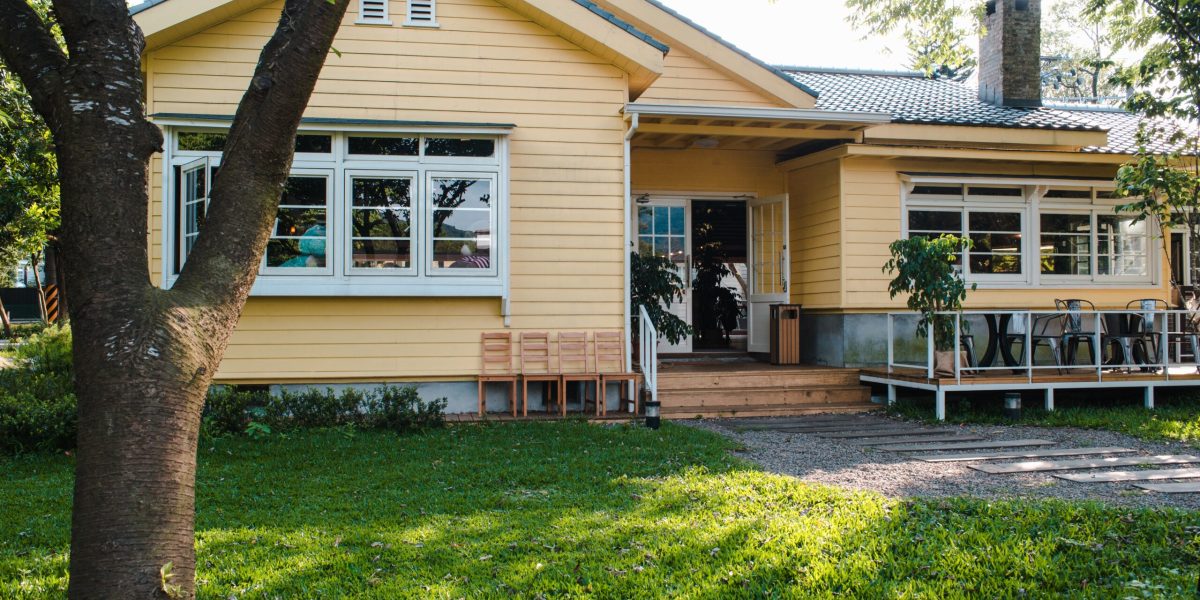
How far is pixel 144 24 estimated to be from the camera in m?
9.27

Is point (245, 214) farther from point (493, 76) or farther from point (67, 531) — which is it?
point (493, 76)

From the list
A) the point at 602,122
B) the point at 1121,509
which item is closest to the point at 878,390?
the point at 602,122

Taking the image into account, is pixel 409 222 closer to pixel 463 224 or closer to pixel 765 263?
pixel 463 224

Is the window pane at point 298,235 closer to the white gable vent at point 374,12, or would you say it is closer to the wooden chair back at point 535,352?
the white gable vent at point 374,12

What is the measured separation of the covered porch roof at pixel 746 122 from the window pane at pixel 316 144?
3.29m

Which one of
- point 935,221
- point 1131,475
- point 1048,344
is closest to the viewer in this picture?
point 1131,475

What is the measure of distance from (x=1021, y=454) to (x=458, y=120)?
6689 mm

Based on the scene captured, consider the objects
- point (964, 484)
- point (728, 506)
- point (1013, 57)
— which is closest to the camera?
point (728, 506)

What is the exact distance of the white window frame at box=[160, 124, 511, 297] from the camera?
9727 millimetres

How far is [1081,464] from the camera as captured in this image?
7641 mm

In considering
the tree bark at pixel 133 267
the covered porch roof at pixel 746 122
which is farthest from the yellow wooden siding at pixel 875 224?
the tree bark at pixel 133 267

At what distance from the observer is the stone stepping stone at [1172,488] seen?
21.5 feet

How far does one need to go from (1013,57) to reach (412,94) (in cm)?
995

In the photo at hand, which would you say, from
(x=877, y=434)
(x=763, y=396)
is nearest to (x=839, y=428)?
(x=877, y=434)
